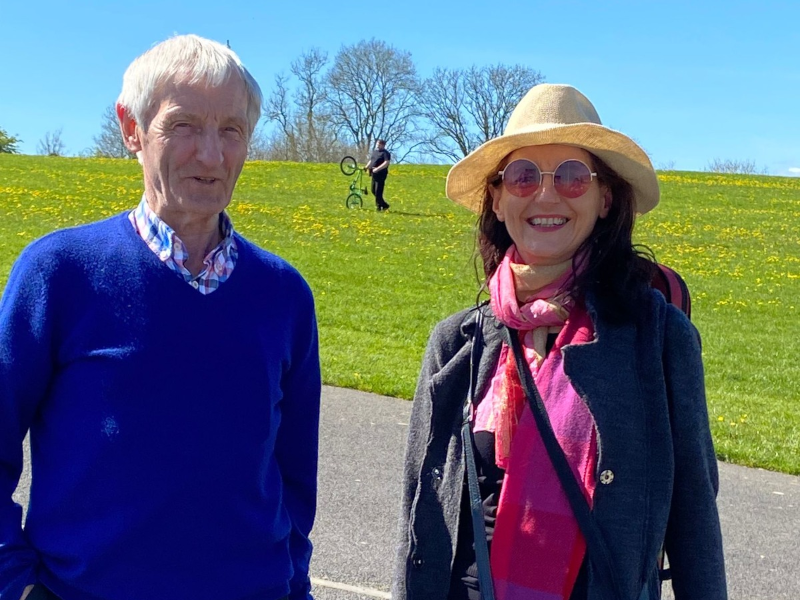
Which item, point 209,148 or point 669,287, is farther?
point 669,287

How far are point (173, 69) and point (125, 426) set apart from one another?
0.81 m

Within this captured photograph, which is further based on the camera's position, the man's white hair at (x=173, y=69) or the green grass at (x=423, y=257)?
the green grass at (x=423, y=257)

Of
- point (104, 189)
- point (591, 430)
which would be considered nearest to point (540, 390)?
point (591, 430)

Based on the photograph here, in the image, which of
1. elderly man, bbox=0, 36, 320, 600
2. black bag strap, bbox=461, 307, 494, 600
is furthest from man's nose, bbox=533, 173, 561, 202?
elderly man, bbox=0, 36, 320, 600

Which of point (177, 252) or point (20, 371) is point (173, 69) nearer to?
point (177, 252)

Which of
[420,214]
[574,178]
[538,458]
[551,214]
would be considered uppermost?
[574,178]

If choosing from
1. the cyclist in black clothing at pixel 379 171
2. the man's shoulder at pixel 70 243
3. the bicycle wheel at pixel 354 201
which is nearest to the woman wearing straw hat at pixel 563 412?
the man's shoulder at pixel 70 243

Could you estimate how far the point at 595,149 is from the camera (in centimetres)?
245

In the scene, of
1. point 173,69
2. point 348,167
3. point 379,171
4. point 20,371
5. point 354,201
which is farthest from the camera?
point 348,167

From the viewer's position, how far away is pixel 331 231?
65.4ft

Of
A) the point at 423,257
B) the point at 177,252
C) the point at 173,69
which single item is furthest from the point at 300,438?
the point at 423,257

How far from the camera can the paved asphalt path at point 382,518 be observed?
4.39 meters

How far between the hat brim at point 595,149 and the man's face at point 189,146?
2.50ft

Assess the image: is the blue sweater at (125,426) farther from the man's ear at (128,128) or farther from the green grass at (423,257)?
the green grass at (423,257)
